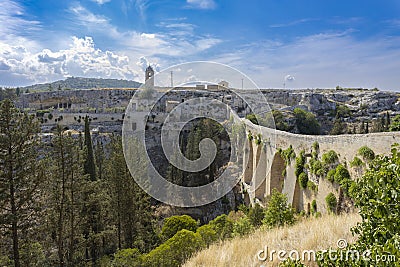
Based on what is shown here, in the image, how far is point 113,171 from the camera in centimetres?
1432

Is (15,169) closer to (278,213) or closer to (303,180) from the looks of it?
(278,213)

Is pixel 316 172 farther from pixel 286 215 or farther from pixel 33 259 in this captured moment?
pixel 33 259

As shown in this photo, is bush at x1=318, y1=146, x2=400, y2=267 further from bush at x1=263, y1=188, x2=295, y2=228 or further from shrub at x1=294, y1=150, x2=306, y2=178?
shrub at x1=294, y1=150, x2=306, y2=178

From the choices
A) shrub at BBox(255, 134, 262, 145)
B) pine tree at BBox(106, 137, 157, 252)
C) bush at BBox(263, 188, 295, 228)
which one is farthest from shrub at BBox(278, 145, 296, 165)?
pine tree at BBox(106, 137, 157, 252)

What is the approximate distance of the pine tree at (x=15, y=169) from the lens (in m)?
8.74

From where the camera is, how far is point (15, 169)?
355 inches


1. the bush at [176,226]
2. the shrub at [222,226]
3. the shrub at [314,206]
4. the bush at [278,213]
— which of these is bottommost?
the bush at [176,226]

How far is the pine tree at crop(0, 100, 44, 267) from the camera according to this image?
8742mm

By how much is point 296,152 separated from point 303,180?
3.83 feet

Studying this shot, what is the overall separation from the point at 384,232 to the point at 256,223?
26.8 feet

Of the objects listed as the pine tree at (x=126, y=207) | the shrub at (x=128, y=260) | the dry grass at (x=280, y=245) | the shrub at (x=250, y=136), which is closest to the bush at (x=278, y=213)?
the dry grass at (x=280, y=245)

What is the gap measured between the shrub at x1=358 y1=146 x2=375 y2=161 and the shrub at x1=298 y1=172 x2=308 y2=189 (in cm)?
287

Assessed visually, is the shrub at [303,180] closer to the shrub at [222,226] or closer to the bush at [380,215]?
the shrub at [222,226]

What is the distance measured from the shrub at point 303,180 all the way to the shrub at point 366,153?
9.43ft
